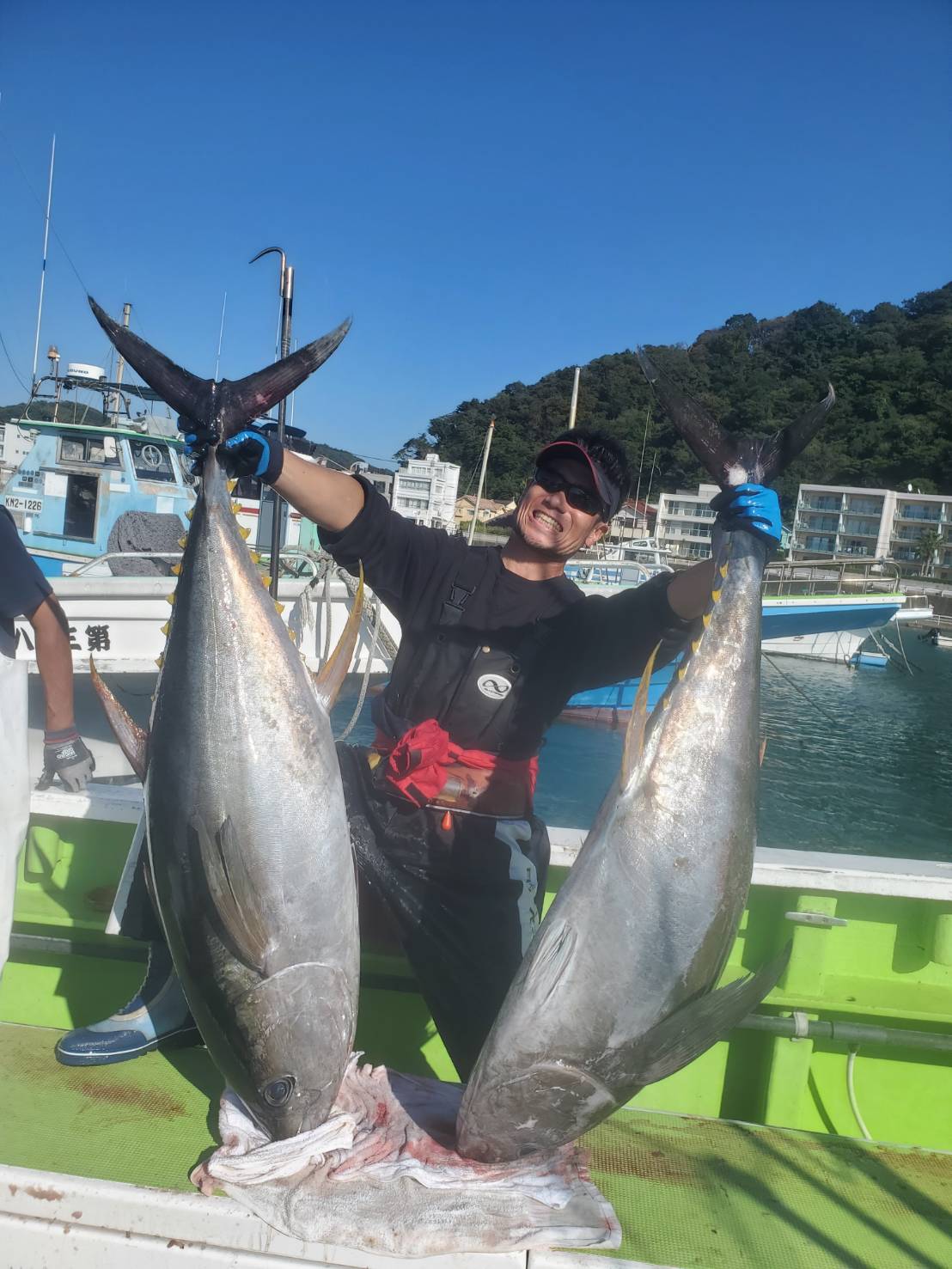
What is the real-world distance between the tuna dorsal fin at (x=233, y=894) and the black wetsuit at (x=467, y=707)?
377 millimetres

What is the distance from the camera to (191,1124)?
1.90m

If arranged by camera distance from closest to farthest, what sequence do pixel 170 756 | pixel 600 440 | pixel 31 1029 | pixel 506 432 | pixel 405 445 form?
pixel 170 756, pixel 600 440, pixel 31 1029, pixel 506 432, pixel 405 445

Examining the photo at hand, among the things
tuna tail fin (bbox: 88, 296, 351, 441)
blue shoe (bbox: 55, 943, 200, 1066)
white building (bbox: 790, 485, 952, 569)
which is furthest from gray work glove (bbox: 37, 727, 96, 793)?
white building (bbox: 790, 485, 952, 569)

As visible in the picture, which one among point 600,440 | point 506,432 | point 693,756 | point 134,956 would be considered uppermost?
point 506,432

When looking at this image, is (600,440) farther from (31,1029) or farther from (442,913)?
(31,1029)

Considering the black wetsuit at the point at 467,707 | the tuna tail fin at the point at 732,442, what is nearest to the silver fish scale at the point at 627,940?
the black wetsuit at the point at 467,707

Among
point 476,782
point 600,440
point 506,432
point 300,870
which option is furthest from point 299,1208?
point 506,432

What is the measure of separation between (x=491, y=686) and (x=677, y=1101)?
1.45 meters

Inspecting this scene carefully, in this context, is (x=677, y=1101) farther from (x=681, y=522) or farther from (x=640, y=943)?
(x=681, y=522)

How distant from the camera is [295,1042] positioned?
1.65 metres

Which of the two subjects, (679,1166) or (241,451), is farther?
(679,1166)

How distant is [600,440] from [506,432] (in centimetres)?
3877

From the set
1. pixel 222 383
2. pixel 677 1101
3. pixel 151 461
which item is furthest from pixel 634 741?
pixel 151 461

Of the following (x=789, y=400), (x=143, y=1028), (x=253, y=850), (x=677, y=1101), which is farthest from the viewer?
(x=789, y=400)
